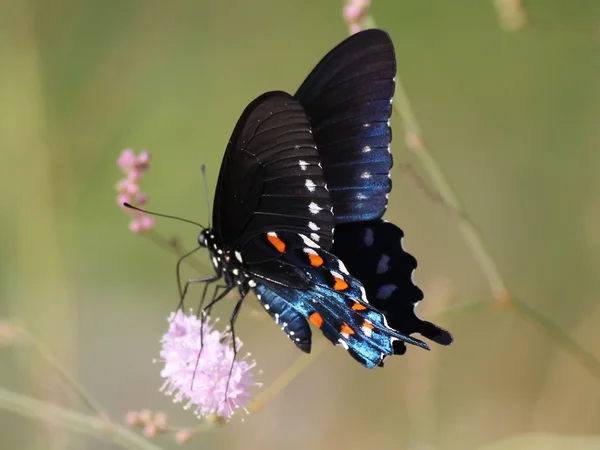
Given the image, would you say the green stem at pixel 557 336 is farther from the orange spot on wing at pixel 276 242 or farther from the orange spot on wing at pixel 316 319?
the orange spot on wing at pixel 276 242

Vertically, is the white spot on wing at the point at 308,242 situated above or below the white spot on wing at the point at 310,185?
below

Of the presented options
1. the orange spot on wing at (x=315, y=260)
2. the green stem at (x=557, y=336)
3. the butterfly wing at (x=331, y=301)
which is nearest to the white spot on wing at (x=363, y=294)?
the butterfly wing at (x=331, y=301)

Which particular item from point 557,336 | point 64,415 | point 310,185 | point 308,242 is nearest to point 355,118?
point 310,185

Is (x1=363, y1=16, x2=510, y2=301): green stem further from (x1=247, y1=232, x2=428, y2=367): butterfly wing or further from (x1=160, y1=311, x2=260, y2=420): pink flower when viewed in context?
(x1=160, y1=311, x2=260, y2=420): pink flower

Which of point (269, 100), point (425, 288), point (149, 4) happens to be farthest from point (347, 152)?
point (149, 4)

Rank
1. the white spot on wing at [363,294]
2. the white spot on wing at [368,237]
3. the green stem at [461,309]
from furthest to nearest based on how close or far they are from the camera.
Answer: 1. the white spot on wing at [368,237]
2. the green stem at [461,309]
3. the white spot on wing at [363,294]
